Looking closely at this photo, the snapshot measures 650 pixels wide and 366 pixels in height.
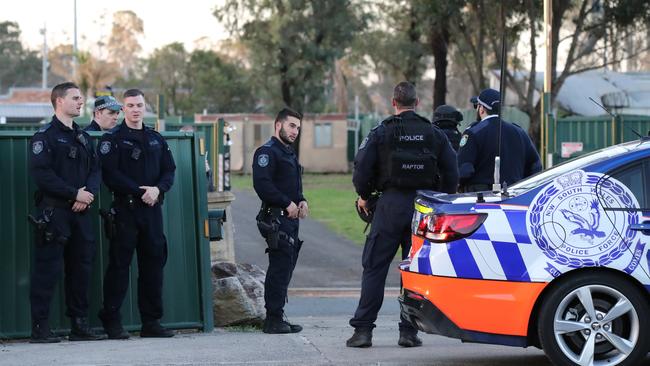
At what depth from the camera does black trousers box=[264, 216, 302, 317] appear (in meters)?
9.46

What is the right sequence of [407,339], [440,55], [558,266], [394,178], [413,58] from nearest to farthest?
1. [558,266]
2. [394,178]
3. [407,339]
4. [440,55]
5. [413,58]

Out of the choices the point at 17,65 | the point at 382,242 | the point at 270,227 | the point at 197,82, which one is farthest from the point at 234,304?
the point at 17,65

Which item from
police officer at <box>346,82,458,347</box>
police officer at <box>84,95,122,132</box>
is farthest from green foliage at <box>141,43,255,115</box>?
police officer at <box>346,82,458,347</box>

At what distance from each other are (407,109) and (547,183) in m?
1.51

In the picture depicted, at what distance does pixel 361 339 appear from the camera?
8250 millimetres

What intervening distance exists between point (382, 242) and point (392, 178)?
0.45m

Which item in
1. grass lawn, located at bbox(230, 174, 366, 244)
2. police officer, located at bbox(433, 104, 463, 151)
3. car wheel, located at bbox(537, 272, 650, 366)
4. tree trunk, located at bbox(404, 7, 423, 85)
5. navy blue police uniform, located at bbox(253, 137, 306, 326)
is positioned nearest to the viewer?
car wheel, located at bbox(537, 272, 650, 366)

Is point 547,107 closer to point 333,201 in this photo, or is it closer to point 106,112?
point 106,112

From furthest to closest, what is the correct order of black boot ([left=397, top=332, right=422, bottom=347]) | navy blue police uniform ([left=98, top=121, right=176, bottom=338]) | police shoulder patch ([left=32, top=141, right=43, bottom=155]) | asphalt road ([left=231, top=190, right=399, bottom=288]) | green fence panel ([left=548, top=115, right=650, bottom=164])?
green fence panel ([left=548, top=115, right=650, bottom=164]) < asphalt road ([left=231, top=190, right=399, bottom=288]) < navy blue police uniform ([left=98, top=121, right=176, bottom=338]) < police shoulder patch ([left=32, top=141, right=43, bottom=155]) < black boot ([left=397, top=332, right=422, bottom=347])

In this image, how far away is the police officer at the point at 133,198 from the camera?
29.5ft

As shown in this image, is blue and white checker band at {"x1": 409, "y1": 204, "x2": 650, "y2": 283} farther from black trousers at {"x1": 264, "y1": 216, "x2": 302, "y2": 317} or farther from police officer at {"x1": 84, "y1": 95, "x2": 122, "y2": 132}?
police officer at {"x1": 84, "y1": 95, "x2": 122, "y2": 132}

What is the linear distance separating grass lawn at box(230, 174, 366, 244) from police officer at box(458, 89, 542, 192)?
11.2 metres

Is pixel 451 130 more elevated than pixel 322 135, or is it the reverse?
pixel 451 130

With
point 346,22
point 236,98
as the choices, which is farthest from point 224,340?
point 236,98
